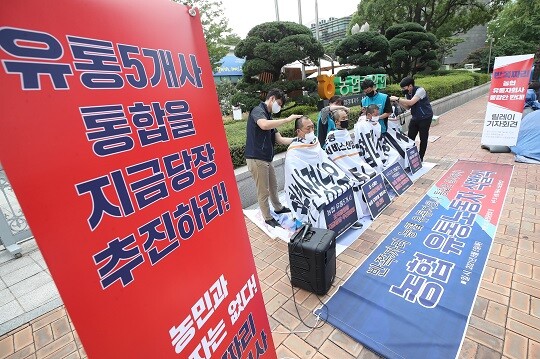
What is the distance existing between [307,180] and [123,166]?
299cm

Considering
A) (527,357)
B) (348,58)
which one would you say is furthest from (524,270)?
(348,58)

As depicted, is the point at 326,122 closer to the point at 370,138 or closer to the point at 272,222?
the point at 370,138

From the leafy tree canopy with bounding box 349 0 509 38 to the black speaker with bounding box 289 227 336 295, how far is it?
19437 millimetres

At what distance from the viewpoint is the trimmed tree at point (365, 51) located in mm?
12586

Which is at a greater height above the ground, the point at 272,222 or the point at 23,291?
the point at 23,291

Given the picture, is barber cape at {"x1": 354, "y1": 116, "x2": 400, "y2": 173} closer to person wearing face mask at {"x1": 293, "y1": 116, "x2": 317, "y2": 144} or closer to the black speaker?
person wearing face mask at {"x1": 293, "y1": 116, "x2": 317, "y2": 144}

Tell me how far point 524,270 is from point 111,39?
4113 millimetres

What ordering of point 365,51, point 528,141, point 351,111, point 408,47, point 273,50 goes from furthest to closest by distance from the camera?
point 408,47 < point 365,51 < point 273,50 < point 351,111 < point 528,141

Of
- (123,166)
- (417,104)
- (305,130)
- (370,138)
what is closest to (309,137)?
(305,130)

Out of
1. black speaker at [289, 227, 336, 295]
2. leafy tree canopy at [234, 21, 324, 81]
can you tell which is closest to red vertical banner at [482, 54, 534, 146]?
leafy tree canopy at [234, 21, 324, 81]

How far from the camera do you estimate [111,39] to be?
995 millimetres

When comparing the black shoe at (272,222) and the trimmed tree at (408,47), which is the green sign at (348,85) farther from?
the black shoe at (272,222)

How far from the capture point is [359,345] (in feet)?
7.67

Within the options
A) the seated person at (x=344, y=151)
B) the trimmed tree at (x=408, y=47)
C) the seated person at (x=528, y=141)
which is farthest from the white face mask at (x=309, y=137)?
the trimmed tree at (x=408, y=47)
